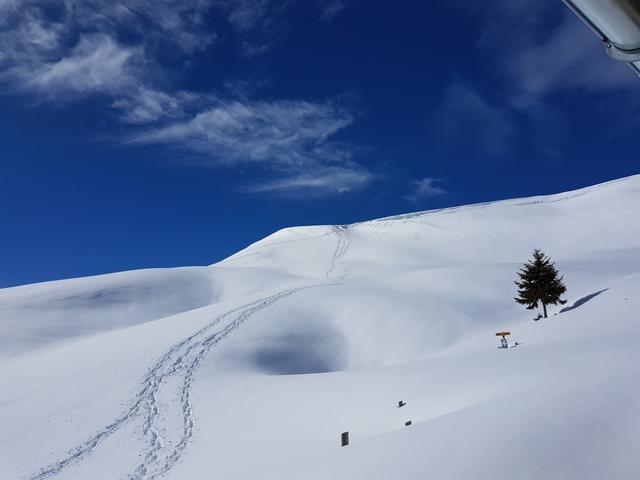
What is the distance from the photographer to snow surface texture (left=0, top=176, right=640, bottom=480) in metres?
8.68

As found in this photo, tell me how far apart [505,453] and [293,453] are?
789 centimetres

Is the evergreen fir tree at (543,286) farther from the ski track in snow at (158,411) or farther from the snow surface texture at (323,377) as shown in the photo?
the ski track in snow at (158,411)

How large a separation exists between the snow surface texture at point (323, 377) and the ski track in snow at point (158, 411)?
0.31ft

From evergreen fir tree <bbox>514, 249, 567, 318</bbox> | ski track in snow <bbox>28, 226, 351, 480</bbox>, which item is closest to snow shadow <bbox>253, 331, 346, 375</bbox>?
ski track in snow <bbox>28, 226, 351, 480</bbox>

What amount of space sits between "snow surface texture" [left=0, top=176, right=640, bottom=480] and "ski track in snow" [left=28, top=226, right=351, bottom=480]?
9 cm

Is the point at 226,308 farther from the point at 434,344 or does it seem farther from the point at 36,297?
the point at 36,297

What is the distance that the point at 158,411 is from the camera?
19.8m

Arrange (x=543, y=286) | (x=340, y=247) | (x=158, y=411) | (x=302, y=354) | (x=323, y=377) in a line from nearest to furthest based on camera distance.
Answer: (x=158, y=411), (x=323, y=377), (x=302, y=354), (x=543, y=286), (x=340, y=247)

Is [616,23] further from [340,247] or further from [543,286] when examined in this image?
[340,247]

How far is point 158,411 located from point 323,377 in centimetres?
721

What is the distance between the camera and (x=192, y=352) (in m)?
27.8

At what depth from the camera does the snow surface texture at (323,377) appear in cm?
868

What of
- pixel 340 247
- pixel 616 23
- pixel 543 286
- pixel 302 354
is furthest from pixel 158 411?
pixel 340 247

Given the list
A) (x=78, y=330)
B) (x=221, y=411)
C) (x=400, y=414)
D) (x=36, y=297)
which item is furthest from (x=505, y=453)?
(x=36, y=297)
